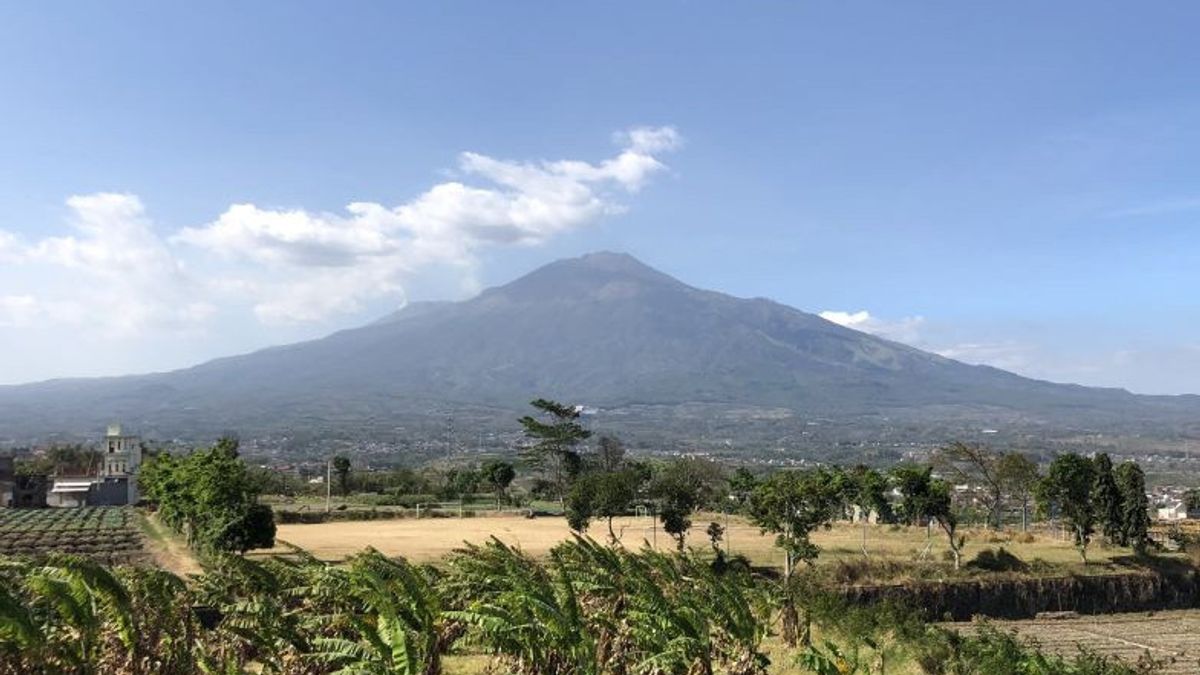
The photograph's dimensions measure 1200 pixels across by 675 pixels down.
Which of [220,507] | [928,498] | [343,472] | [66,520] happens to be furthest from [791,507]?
[343,472]

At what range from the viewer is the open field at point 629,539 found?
1303 inches

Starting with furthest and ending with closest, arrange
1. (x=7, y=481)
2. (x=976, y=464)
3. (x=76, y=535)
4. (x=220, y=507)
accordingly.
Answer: (x=7, y=481)
(x=976, y=464)
(x=76, y=535)
(x=220, y=507)

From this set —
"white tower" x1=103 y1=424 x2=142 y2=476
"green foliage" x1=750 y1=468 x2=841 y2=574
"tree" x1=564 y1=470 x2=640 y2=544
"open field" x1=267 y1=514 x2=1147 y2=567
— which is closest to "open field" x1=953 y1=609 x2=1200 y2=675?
"open field" x1=267 y1=514 x2=1147 y2=567

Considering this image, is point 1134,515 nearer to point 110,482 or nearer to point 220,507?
point 220,507

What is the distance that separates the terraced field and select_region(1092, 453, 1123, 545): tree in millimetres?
33275

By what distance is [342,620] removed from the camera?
9.41m

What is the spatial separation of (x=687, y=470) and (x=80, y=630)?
44.6 metres

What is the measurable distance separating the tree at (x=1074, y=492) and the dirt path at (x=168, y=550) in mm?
29542

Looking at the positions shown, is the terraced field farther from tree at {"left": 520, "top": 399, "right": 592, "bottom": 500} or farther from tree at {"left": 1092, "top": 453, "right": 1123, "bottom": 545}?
tree at {"left": 1092, "top": 453, "right": 1123, "bottom": 545}

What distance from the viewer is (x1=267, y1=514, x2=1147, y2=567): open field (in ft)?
109

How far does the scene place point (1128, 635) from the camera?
85.7ft

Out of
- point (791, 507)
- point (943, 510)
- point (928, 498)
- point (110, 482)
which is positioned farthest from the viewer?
point (110, 482)

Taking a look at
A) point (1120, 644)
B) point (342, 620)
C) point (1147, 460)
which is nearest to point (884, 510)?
point (1120, 644)

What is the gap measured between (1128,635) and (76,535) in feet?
126
